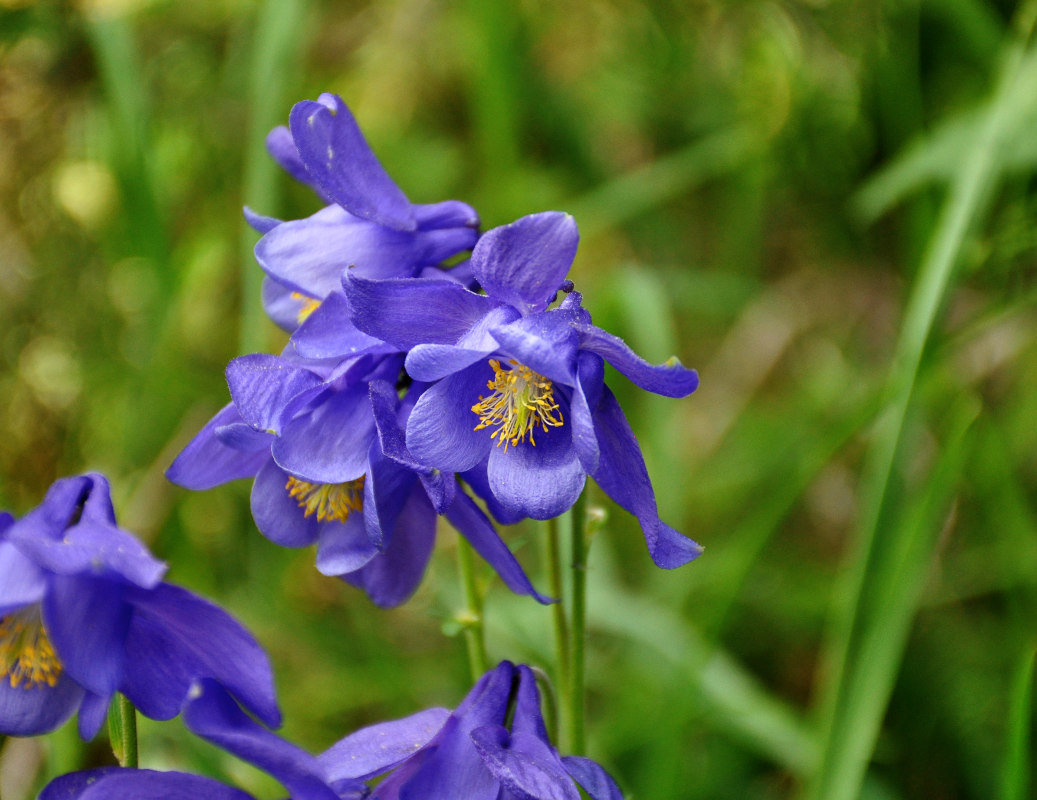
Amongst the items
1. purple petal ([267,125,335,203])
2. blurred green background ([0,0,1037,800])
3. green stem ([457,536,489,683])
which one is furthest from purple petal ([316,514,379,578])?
blurred green background ([0,0,1037,800])

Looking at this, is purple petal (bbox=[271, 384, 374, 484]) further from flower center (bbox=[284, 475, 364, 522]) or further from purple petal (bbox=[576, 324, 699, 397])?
purple petal (bbox=[576, 324, 699, 397])

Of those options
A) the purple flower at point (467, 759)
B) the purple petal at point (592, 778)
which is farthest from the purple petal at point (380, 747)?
the purple petal at point (592, 778)

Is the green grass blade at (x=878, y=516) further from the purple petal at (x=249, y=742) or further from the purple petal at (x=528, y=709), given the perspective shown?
the purple petal at (x=249, y=742)

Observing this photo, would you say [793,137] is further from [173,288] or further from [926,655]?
[173,288]

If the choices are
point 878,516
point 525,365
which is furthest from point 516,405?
point 878,516

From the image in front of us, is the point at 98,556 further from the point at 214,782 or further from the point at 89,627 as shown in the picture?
the point at 214,782

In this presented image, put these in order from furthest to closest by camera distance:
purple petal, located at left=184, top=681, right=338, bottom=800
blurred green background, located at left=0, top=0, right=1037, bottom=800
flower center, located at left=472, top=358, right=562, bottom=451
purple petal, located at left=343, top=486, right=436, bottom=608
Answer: blurred green background, located at left=0, top=0, right=1037, bottom=800, purple petal, located at left=343, top=486, right=436, bottom=608, flower center, located at left=472, top=358, right=562, bottom=451, purple petal, located at left=184, top=681, right=338, bottom=800

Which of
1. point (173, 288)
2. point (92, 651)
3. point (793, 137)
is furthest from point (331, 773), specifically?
point (793, 137)
